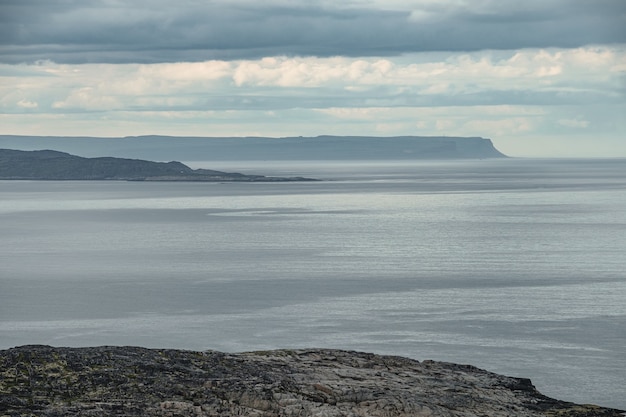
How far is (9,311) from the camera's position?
58281mm

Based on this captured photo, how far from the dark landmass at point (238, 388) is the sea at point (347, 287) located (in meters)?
8.92

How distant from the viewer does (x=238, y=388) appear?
84.4 feet

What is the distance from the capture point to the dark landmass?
24.4 meters

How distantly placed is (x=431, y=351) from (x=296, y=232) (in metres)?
67.9

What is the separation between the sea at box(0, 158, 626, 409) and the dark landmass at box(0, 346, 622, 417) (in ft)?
29.3

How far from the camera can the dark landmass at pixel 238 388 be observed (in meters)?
24.4

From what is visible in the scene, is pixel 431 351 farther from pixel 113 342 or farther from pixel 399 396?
pixel 399 396

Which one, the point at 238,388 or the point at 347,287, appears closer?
the point at 238,388

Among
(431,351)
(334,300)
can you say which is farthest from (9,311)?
(431,351)

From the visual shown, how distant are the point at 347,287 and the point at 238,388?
41456 mm

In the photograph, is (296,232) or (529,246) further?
(296,232)

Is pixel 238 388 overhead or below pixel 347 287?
overhead

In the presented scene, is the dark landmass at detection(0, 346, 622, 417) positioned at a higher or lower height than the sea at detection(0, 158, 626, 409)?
higher

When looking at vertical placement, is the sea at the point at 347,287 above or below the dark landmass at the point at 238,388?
below
